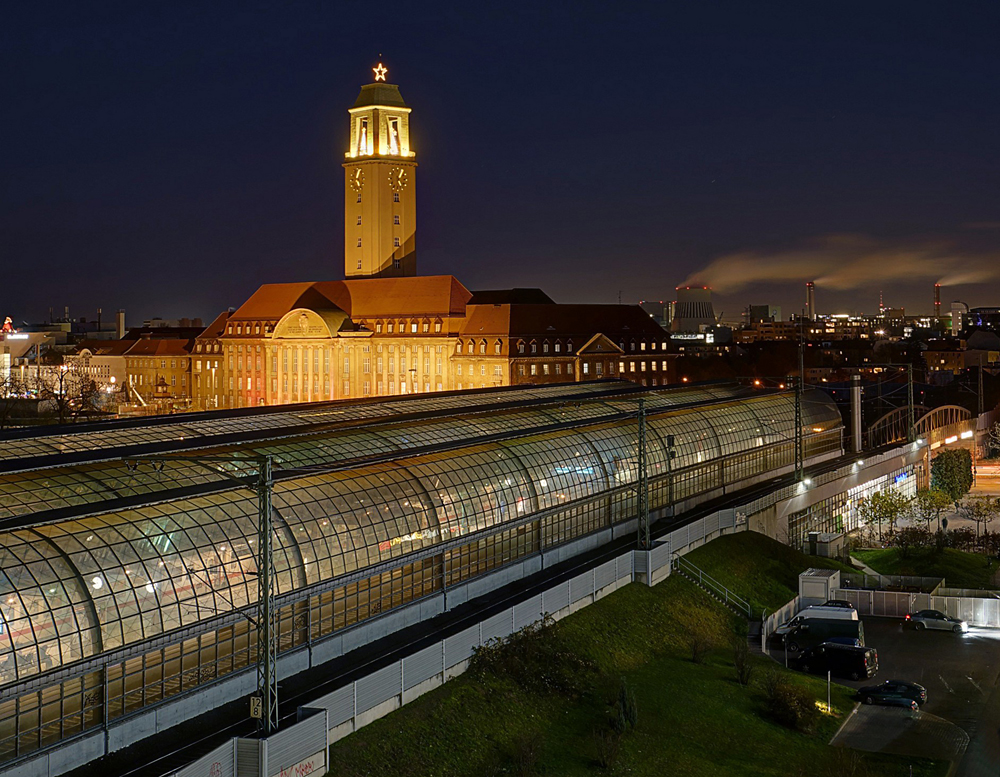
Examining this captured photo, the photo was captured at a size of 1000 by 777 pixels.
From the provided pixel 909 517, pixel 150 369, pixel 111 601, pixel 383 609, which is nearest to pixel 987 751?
pixel 383 609

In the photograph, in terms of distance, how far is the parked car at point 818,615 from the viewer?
47.9 m

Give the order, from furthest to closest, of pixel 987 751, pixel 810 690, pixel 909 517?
pixel 909 517 < pixel 810 690 < pixel 987 751

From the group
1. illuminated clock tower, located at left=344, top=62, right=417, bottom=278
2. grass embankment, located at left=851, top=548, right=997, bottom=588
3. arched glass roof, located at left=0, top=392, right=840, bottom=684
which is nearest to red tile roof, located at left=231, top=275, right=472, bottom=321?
illuminated clock tower, located at left=344, top=62, right=417, bottom=278

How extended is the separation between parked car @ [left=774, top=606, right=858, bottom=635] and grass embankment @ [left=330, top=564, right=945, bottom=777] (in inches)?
180

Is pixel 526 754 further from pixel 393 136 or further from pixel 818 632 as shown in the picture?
pixel 393 136

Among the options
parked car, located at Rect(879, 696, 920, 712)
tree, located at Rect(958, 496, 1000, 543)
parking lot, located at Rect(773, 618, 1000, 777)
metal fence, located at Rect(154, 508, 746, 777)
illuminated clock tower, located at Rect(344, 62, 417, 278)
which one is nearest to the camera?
metal fence, located at Rect(154, 508, 746, 777)

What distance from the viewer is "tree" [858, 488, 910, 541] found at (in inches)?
3027

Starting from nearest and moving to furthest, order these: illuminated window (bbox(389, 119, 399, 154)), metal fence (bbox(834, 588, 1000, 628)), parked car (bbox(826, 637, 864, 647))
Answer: parked car (bbox(826, 637, 864, 647)) → metal fence (bbox(834, 588, 1000, 628)) → illuminated window (bbox(389, 119, 399, 154))

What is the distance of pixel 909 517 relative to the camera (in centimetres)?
8112

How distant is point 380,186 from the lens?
172m

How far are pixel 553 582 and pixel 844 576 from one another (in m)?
22.0

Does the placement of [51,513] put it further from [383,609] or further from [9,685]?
[383,609]

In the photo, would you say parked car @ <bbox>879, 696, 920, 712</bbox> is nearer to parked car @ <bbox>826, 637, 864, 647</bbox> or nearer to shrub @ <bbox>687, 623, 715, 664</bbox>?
parked car @ <bbox>826, 637, 864, 647</bbox>

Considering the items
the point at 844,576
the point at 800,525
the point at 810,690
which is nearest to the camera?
the point at 810,690
